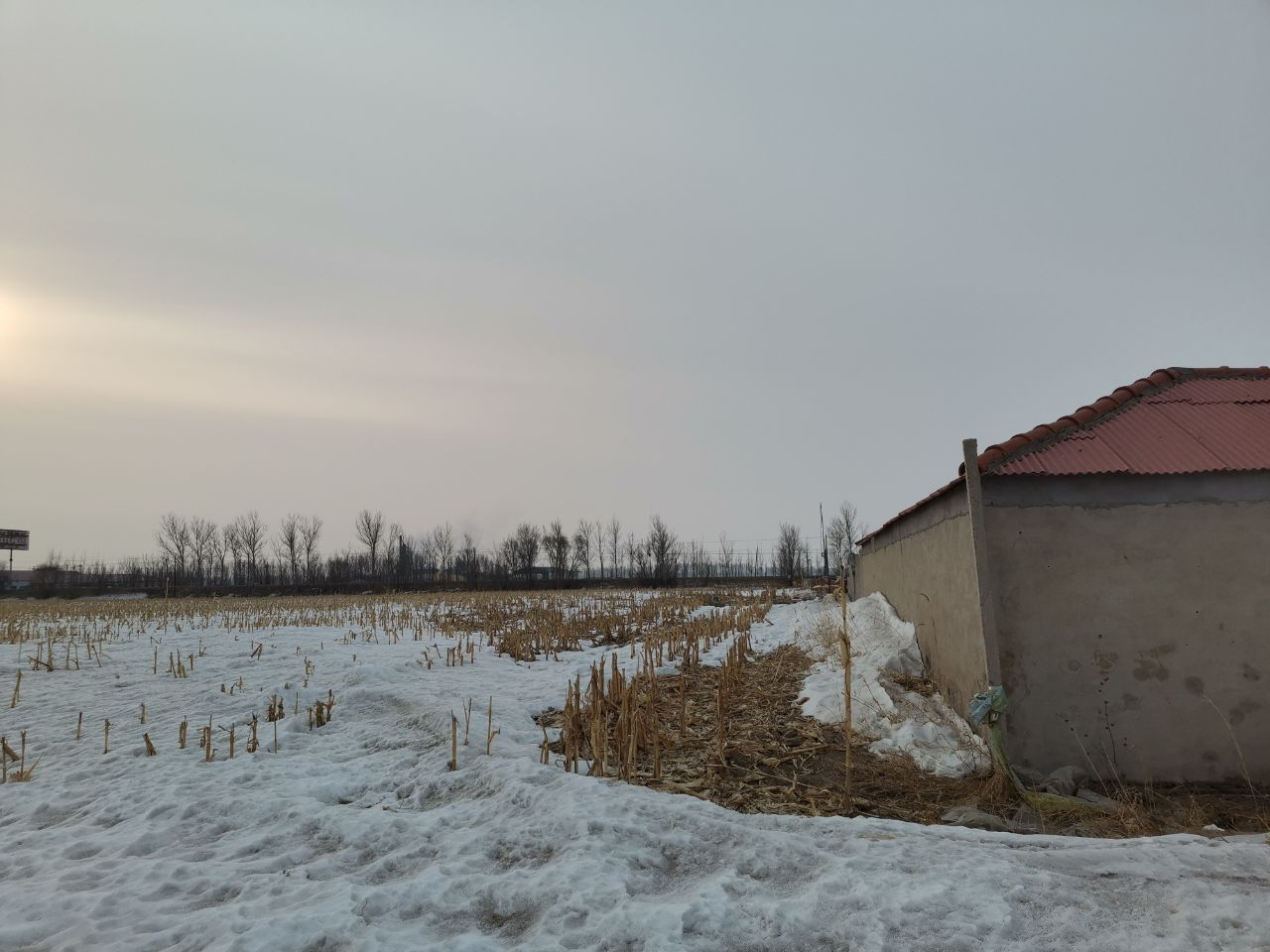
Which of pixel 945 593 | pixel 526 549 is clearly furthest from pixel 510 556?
pixel 945 593

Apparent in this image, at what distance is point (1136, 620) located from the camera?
7.45 m

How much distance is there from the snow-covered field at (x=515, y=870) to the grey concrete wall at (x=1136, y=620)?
2665 millimetres

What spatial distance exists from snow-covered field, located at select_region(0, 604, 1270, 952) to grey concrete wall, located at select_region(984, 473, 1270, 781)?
266cm

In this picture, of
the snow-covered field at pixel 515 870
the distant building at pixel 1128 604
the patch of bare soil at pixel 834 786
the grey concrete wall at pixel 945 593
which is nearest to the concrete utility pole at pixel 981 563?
the distant building at pixel 1128 604

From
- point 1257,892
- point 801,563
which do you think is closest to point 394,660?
point 1257,892

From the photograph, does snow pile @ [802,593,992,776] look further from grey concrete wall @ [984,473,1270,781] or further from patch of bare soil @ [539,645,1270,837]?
grey concrete wall @ [984,473,1270,781]

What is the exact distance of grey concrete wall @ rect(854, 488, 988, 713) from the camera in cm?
794

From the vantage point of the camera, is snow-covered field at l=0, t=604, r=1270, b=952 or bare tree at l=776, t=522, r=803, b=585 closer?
snow-covered field at l=0, t=604, r=1270, b=952

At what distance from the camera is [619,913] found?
13.2 ft

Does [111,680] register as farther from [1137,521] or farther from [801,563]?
[801,563]

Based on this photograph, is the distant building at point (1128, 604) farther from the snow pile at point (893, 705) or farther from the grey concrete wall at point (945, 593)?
the snow pile at point (893, 705)

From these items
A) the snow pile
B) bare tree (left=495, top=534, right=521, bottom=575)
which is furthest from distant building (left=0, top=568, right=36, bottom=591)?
the snow pile

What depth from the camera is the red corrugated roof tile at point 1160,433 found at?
7621 millimetres

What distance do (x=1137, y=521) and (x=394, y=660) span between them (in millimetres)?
11600
